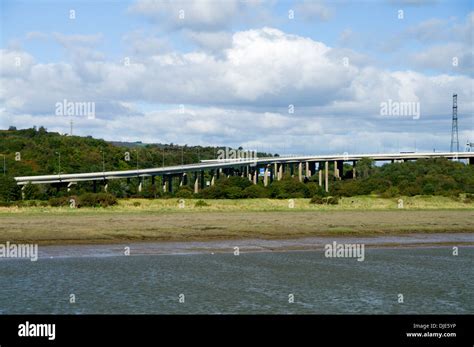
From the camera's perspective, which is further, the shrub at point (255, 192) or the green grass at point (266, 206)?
the shrub at point (255, 192)

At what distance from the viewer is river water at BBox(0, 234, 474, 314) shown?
24359 millimetres

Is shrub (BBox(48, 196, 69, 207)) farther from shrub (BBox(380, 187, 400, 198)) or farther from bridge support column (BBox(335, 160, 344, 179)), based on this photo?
bridge support column (BBox(335, 160, 344, 179))

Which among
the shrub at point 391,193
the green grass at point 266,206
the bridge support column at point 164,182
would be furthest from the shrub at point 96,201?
the bridge support column at point 164,182

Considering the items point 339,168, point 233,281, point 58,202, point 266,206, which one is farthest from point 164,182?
point 233,281

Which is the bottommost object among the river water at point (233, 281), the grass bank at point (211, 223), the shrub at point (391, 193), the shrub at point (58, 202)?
the river water at point (233, 281)

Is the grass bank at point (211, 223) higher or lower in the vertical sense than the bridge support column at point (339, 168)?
lower

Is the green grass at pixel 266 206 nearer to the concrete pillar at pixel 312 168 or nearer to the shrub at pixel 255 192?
the shrub at pixel 255 192

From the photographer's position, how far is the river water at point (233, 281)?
24359 millimetres

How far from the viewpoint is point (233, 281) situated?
2902 cm

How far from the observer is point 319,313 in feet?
77.1

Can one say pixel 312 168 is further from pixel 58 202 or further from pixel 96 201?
pixel 58 202

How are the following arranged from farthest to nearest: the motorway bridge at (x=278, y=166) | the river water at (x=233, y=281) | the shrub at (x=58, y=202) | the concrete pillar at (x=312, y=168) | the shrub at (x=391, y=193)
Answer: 1. the concrete pillar at (x=312, y=168)
2. the motorway bridge at (x=278, y=166)
3. the shrub at (x=391, y=193)
4. the shrub at (x=58, y=202)
5. the river water at (x=233, y=281)

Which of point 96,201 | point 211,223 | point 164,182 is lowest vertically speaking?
point 211,223
